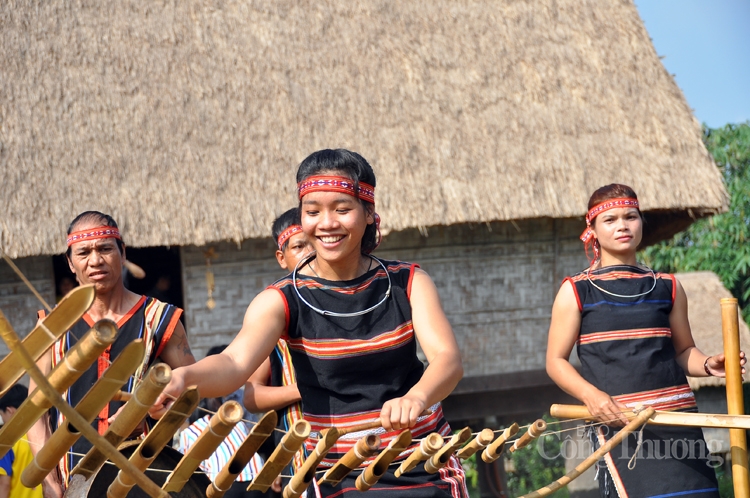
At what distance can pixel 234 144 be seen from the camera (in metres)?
7.18

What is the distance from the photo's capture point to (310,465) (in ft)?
7.65

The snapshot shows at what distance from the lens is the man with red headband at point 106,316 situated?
353 centimetres

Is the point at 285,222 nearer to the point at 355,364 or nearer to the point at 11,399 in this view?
the point at 355,364

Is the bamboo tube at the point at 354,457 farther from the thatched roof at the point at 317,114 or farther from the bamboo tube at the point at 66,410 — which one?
the thatched roof at the point at 317,114

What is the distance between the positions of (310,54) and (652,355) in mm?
5180

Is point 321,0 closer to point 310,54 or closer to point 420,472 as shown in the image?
point 310,54

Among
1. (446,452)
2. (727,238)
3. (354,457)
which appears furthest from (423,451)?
(727,238)

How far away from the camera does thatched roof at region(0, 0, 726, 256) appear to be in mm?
6785

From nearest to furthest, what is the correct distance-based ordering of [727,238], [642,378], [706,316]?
[642,378]
[706,316]
[727,238]

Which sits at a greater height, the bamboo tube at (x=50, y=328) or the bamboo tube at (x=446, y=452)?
the bamboo tube at (x=50, y=328)

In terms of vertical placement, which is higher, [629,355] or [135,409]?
[629,355]

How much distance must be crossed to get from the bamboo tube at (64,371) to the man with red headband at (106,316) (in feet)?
4.67

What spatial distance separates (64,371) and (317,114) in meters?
5.72

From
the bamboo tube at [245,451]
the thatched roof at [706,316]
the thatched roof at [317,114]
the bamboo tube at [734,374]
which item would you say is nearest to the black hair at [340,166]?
the bamboo tube at [245,451]
